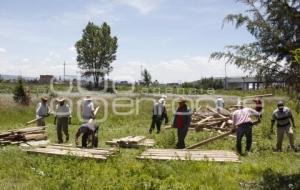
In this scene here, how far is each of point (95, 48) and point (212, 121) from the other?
5280 cm

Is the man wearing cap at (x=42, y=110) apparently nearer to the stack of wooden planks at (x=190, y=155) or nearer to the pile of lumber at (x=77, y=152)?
the pile of lumber at (x=77, y=152)

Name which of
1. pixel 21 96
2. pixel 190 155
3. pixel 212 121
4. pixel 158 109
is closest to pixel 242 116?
pixel 190 155

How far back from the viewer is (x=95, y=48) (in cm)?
7519

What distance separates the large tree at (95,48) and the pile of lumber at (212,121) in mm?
49224

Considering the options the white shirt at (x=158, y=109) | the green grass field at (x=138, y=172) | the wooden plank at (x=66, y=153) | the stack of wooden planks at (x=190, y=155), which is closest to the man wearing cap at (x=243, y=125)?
the green grass field at (x=138, y=172)

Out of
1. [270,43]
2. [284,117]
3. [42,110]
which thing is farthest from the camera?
[42,110]

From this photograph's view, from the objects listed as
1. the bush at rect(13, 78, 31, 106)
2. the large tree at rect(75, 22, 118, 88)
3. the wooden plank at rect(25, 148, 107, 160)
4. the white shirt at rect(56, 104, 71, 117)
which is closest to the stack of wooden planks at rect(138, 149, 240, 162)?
the wooden plank at rect(25, 148, 107, 160)

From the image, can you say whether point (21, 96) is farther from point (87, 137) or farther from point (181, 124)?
point (181, 124)

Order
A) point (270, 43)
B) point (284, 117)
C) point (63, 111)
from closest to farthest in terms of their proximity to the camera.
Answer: point (270, 43)
point (284, 117)
point (63, 111)

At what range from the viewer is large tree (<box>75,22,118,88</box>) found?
246 ft

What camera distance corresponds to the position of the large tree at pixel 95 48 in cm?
7494

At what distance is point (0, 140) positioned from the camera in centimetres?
1666

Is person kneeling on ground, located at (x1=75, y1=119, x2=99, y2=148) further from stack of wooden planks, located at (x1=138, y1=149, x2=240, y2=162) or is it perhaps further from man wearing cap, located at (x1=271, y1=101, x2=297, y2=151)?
man wearing cap, located at (x1=271, y1=101, x2=297, y2=151)

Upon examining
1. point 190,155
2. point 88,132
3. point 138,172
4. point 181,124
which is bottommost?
point 138,172
